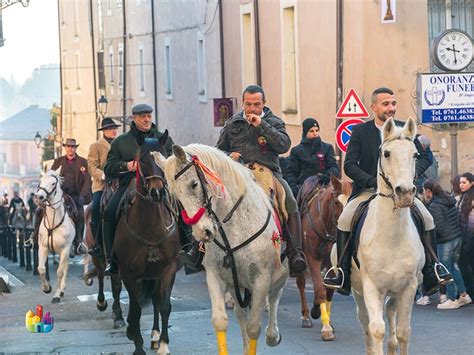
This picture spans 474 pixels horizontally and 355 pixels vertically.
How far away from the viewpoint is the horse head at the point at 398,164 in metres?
9.77

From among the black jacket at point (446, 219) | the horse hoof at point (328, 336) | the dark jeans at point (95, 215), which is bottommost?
the horse hoof at point (328, 336)

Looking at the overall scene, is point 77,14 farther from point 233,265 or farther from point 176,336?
point 233,265

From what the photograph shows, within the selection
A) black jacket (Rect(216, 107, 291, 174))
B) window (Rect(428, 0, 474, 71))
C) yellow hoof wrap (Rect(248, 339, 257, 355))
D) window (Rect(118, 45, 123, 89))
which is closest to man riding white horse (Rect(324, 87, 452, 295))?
black jacket (Rect(216, 107, 291, 174))

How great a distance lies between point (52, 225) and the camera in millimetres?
21266

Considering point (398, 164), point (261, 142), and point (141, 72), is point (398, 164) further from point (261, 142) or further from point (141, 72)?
point (141, 72)

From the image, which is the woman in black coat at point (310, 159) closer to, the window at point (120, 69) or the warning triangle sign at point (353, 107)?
the warning triangle sign at point (353, 107)

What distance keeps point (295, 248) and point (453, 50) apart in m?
9.16

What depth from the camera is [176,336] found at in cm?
1467

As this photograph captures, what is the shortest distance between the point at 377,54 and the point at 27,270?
944 centimetres

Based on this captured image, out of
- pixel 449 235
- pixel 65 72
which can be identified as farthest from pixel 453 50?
pixel 65 72

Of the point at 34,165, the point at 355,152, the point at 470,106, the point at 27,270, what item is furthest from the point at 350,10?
the point at 34,165

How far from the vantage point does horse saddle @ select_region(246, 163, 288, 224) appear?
39.0 ft

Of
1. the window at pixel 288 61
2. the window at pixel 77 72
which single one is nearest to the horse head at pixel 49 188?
the window at pixel 288 61

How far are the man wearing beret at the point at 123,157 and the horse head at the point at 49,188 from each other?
264 inches
